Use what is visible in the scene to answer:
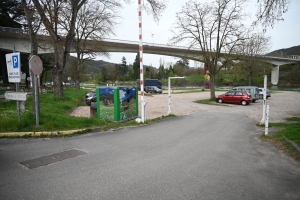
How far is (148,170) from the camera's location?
4426 millimetres

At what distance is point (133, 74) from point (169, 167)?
8928 cm

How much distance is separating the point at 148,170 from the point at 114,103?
250 inches

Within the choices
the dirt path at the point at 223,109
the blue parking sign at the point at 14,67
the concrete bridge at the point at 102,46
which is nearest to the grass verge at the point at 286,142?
the dirt path at the point at 223,109

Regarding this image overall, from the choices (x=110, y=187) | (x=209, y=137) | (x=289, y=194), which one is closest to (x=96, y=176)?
(x=110, y=187)

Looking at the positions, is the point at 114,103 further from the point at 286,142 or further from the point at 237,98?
the point at 237,98

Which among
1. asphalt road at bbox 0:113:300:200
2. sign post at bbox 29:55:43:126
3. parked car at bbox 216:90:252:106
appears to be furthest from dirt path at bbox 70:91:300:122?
asphalt road at bbox 0:113:300:200

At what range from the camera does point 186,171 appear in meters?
4.42

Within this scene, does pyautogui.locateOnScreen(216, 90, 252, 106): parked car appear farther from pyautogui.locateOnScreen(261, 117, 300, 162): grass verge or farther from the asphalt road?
the asphalt road

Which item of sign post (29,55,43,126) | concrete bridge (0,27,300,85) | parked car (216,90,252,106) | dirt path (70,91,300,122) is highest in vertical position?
concrete bridge (0,27,300,85)

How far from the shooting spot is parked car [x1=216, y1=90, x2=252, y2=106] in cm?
2183

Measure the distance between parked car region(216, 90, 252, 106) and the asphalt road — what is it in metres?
16.1

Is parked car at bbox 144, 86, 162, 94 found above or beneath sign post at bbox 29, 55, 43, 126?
Answer: beneath

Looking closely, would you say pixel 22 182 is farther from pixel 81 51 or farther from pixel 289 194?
pixel 81 51

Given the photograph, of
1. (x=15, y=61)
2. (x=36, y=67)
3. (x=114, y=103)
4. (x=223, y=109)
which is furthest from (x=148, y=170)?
(x=223, y=109)
